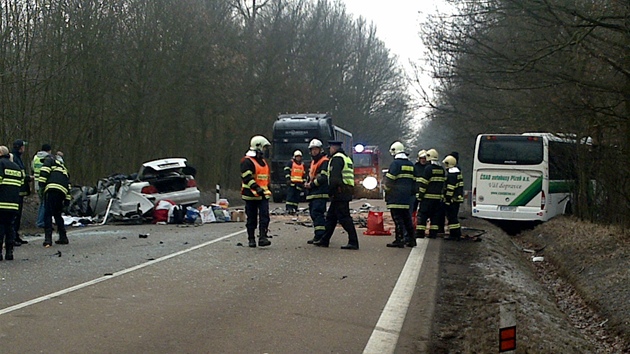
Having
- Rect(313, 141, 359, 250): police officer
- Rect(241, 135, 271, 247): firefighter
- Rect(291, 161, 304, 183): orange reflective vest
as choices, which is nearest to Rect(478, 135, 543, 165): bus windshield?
Rect(291, 161, 304, 183): orange reflective vest

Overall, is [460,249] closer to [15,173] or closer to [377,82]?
[15,173]

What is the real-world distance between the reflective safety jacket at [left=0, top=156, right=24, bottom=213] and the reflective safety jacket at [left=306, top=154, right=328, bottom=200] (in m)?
5.18

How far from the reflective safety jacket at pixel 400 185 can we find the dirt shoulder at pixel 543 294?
1246mm

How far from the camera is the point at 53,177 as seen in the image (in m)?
15.1

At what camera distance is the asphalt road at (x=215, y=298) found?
7.08 meters

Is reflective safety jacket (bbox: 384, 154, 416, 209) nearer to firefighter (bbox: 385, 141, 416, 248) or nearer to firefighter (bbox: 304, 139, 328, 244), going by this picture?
firefighter (bbox: 385, 141, 416, 248)

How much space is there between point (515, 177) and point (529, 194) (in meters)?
0.63

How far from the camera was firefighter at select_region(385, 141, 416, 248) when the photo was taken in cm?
1488

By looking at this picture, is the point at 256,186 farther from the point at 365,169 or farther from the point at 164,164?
the point at 365,169

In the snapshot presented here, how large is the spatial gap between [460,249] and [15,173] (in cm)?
827

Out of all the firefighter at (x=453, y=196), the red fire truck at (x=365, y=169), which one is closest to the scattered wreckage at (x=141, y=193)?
the firefighter at (x=453, y=196)

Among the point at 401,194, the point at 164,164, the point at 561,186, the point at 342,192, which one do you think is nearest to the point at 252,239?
the point at 342,192

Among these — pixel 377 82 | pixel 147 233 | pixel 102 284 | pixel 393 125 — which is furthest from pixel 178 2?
pixel 393 125

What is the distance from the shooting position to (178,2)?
3588 cm
